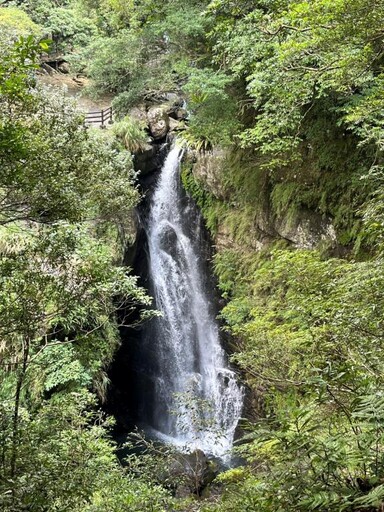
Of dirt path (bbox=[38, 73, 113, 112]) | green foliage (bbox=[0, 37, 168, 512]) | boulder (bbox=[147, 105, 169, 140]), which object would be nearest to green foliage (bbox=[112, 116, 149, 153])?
boulder (bbox=[147, 105, 169, 140])

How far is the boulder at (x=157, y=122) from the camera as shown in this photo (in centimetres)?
1653

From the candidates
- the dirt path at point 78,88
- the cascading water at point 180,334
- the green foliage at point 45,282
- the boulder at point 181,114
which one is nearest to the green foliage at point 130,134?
the cascading water at point 180,334

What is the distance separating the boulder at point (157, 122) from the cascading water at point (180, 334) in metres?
1.99

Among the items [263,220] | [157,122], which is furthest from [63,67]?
[263,220]

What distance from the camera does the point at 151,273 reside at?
14.3 m

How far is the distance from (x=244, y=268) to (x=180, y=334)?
3.13 m

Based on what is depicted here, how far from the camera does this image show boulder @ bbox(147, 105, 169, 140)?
651 inches

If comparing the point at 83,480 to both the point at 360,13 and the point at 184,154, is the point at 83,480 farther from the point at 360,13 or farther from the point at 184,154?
the point at 184,154

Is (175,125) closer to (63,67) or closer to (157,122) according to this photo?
(157,122)

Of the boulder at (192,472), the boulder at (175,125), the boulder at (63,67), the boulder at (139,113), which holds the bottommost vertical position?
the boulder at (192,472)

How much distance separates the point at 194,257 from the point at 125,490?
10405 mm

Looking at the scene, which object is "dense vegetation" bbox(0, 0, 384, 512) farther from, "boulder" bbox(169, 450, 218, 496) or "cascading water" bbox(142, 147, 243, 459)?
"boulder" bbox(169, 450, 218, 496)

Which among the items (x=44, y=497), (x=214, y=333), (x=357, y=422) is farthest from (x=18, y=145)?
(x=214, y=333)

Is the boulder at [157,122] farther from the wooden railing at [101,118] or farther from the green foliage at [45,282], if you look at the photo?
the green foliage at [45,282]
